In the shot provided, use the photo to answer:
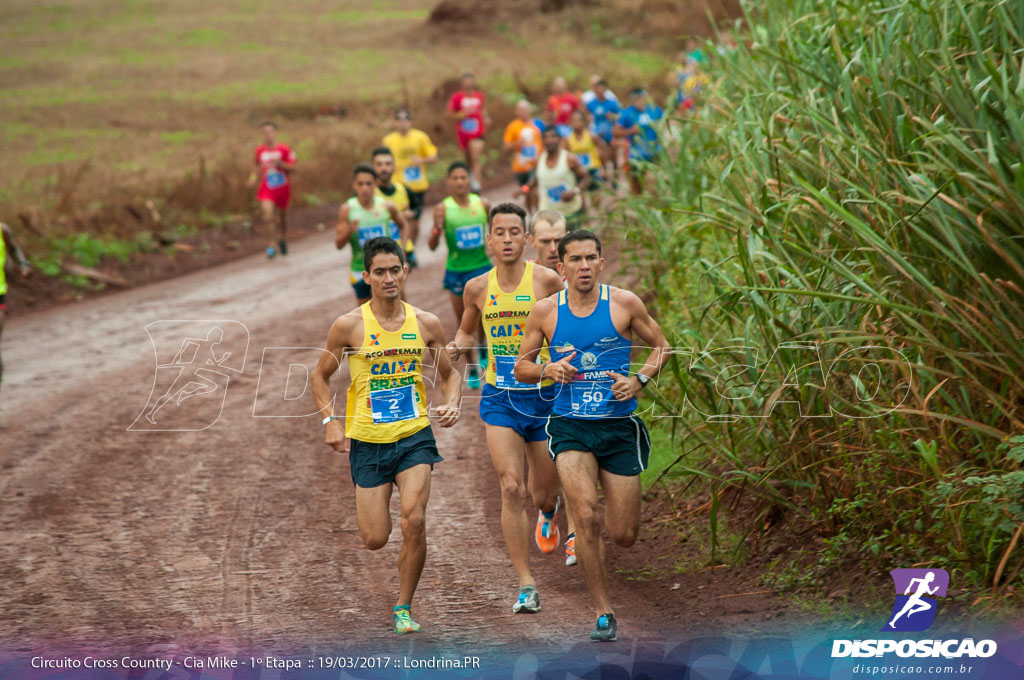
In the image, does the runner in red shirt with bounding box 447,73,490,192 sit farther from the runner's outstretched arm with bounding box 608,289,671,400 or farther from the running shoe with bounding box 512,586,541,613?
the running shoe with bounding box 512,586,541,613

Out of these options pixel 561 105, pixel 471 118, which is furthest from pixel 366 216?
pixel 561 105

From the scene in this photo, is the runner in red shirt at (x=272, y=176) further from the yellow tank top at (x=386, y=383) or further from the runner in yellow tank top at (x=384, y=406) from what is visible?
the yellow tank top at (x=386, y=383)

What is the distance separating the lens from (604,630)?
5.93 metres

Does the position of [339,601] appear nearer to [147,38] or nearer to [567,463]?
[567,463]

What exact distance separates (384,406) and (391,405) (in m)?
0.04

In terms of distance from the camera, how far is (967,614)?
5340mm

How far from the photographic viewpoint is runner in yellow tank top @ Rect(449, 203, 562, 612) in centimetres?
686

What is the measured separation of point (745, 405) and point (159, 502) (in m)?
4.76

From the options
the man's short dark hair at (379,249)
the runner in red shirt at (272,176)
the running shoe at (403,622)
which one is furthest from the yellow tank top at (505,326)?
the runner in red shirt at (272,176)

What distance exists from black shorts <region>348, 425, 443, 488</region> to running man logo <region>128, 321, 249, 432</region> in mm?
4771

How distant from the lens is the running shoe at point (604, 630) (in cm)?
592

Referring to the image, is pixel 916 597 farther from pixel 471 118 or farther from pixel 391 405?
pixel 471 118

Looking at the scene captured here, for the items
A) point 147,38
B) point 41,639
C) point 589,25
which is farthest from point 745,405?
point 589,25

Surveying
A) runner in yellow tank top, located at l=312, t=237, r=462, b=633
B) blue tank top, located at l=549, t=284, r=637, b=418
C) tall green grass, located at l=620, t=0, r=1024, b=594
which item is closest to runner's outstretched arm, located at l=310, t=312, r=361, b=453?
runner in yellow tank top, located at l=312, t=237, r=462, b=633
